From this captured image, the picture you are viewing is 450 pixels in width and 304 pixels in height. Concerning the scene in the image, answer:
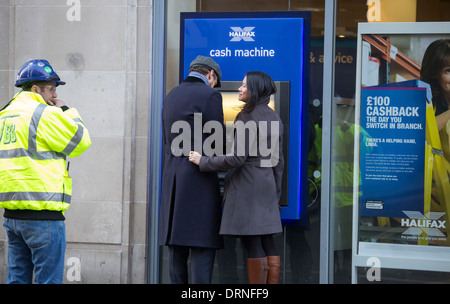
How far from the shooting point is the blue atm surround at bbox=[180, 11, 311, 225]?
5.34 meters

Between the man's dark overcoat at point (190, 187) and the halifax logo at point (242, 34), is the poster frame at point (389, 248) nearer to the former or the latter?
the halifax logo at point (242, 34)

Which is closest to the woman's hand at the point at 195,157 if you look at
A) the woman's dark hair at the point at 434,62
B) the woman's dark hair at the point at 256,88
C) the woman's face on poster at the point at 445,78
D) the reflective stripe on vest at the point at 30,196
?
the woman's dark hair at the point at 256,88

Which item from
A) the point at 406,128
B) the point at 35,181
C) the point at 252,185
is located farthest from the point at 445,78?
the point at 35,181

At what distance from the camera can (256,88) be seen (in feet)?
15.8

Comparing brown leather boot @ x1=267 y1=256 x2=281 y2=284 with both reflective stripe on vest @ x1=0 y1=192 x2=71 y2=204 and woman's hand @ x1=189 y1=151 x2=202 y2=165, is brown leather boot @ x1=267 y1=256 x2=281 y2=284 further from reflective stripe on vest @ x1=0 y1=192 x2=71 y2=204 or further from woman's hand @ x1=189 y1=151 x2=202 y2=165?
reflective stripe on vest @ x1=0 y1=192 x2=71 y2=204

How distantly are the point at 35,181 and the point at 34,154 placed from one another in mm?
163

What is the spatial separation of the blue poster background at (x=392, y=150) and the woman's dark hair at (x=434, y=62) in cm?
9

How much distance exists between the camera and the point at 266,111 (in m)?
4.81

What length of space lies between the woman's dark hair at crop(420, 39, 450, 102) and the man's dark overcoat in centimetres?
174

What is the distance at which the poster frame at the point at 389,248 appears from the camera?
523cm

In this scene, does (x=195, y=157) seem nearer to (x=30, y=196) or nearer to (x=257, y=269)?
(x=257, y=269)

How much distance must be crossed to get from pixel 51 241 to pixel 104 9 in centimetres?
244

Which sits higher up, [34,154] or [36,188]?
[34,154]

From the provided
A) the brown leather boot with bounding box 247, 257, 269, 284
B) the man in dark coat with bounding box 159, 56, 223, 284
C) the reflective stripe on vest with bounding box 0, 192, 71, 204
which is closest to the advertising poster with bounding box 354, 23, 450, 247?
the brown leather boot with bounding box 247, 257, 269, 284
